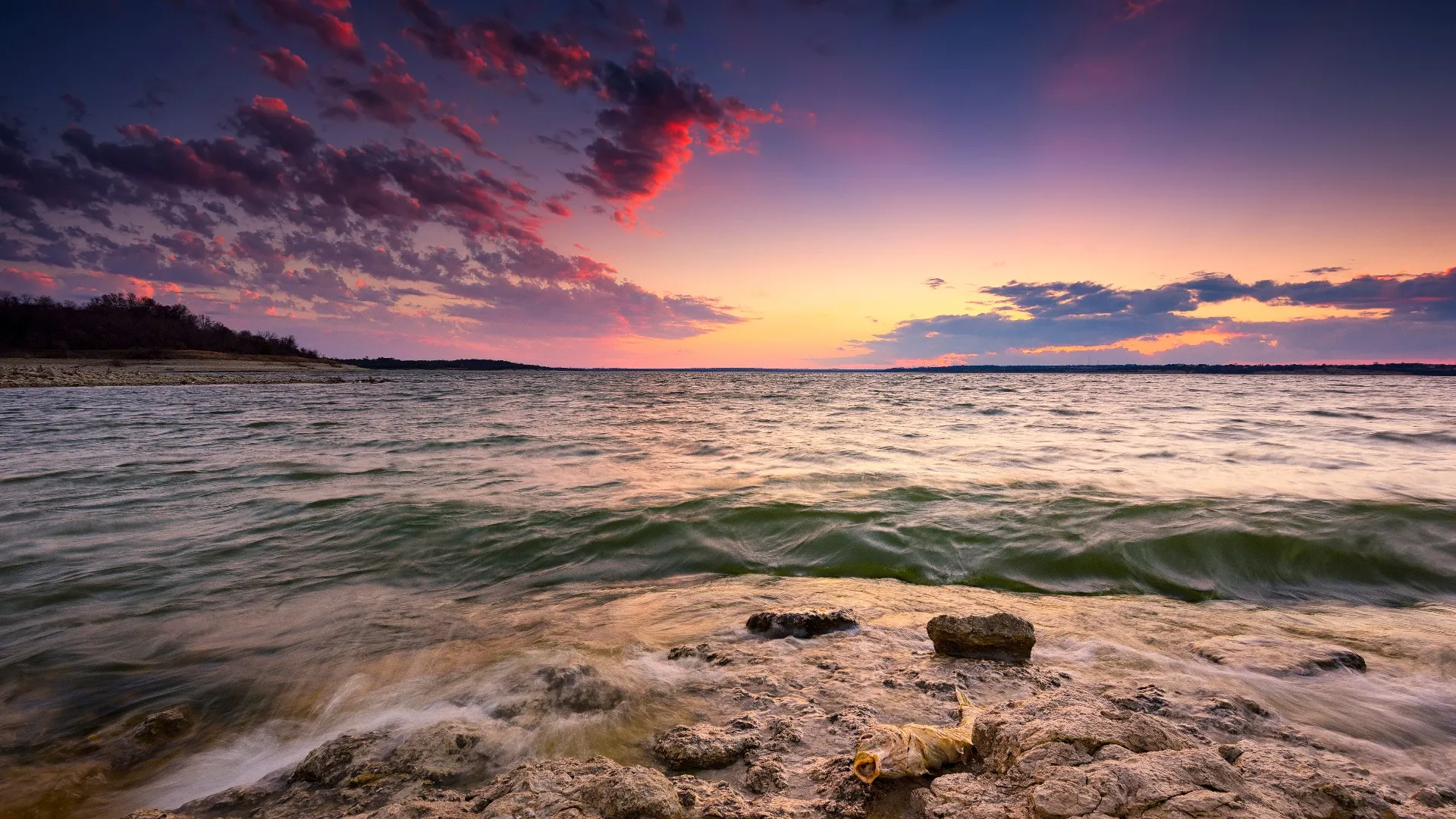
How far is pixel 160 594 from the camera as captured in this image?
17.2ft

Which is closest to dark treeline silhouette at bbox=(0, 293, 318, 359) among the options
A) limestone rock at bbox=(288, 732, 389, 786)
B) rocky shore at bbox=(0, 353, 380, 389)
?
rocky shore at bbox=(0, 353, 380, 389)

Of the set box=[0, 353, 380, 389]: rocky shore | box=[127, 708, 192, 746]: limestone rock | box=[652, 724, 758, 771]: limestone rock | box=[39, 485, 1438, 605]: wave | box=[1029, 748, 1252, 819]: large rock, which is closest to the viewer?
box=[1029, 748, 1252, 819]: large rock

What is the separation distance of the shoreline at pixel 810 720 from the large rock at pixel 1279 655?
7 centimetres

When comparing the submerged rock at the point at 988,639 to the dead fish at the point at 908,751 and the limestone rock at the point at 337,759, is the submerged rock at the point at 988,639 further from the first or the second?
the limestone rock at the point at 337,759

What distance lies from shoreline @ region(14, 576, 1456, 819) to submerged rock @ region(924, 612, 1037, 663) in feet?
0.38

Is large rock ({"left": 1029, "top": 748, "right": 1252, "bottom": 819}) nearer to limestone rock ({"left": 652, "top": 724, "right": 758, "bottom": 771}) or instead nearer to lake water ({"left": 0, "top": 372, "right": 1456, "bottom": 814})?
limestone rock ({"left": 652, "top": 724, "right": 758, "bottom": 771})

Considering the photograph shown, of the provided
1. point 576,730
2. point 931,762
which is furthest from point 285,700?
point 931,762

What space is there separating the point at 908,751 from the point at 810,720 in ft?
1.99

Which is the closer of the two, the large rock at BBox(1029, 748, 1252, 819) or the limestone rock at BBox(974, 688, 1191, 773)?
the large rock at BBox(1029, 748, 1252, 819)

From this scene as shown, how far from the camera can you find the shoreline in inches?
80.5

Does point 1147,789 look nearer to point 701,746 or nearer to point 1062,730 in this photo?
point 1062,730

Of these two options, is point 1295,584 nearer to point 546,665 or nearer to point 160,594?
point 546,665

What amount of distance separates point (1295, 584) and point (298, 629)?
29.1ft

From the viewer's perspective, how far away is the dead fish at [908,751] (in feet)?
7.13
